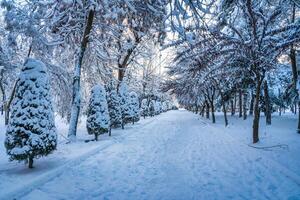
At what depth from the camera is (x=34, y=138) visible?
→ 7340 millimetres

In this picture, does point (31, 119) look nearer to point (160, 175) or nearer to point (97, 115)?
point (160, 175)

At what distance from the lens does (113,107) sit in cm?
1970

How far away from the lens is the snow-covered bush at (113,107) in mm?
19469

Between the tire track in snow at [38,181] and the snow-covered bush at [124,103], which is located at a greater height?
the snow-covered bush at [124,103]

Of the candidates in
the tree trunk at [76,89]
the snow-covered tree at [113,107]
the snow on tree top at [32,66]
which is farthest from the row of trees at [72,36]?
the snow on tree top at [32,66]

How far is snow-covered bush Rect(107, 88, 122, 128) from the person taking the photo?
1947 centimetres

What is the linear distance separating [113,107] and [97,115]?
4995mm

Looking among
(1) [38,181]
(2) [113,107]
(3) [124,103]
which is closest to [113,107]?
(2) [113,107]

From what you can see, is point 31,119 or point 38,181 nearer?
point 38,181

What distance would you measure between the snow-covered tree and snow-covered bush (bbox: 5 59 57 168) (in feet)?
37.2

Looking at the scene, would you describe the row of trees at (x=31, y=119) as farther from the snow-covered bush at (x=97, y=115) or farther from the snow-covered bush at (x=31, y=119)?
the snow-covered bush at (x=97, y=115)

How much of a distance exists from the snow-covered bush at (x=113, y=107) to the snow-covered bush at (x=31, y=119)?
11.3 meters

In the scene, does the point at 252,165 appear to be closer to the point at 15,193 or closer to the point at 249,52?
the point at 249,52

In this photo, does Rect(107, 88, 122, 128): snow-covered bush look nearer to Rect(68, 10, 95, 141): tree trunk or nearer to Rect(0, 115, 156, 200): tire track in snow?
Rect(68, 10, 95, 141): tree trunk
